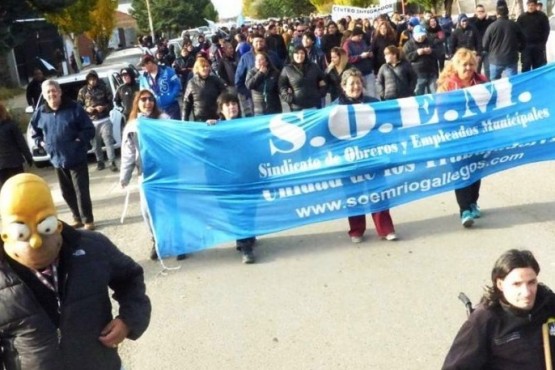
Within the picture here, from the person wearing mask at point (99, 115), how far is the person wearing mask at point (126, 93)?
20 cm

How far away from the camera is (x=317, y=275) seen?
6.71 metres

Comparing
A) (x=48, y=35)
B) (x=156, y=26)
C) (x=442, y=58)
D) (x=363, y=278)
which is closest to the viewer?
(x=363, y=278)

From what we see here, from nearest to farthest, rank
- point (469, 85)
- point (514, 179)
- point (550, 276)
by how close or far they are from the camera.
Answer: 1. point (550, 276)
2. point (469, 85)
3. point (514, 179)

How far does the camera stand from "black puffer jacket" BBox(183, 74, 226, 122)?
34.2ft

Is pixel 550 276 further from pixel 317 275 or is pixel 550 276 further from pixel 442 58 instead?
pixel 442 58

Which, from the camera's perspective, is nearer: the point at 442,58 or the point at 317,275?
the point at 317,275

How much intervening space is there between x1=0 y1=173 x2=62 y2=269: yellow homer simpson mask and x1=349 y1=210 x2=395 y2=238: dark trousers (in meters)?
4.95

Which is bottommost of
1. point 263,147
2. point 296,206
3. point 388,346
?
point 388,346

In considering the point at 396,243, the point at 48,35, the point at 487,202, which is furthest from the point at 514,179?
the point at 48,35

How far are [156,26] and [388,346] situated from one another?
234 ft

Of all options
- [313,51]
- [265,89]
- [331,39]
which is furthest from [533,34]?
[265,89]

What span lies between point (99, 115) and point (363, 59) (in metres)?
5.09

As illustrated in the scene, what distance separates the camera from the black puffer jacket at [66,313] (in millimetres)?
2754

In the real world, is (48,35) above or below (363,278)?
→ above
